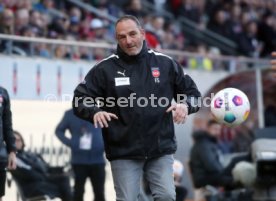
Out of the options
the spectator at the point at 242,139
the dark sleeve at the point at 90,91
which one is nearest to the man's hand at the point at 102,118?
the dark sleeve at the point at 90,91

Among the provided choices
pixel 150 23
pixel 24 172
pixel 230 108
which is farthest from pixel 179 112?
pixel 150 23

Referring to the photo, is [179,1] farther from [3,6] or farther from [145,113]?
[145,113]

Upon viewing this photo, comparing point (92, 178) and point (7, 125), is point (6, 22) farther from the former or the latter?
point (7, 125)

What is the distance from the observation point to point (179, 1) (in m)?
23.0

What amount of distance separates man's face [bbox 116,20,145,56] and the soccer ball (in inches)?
57.3

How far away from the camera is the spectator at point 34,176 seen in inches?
501

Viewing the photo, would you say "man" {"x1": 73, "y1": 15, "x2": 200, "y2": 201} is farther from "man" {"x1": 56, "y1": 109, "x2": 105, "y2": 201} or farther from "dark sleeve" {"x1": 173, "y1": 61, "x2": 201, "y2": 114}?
"man" {"x1": 56, "y1": 109, "x2": 105, "y2": 201}

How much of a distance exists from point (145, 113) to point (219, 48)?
1375cm

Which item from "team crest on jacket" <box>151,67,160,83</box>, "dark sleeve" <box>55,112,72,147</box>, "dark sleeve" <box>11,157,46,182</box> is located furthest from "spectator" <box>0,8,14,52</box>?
"team crest on jacket" <box>151,67,160,83</box>

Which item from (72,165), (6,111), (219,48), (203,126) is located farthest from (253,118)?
(6,111)

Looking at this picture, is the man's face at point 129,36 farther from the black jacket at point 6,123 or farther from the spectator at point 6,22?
the spectator at point 6,22

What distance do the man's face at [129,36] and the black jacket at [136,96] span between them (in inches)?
3.0

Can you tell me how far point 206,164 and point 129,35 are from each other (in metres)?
5.17

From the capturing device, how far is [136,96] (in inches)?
351
